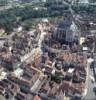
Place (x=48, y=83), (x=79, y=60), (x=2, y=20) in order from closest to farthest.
Answer: (x=48, y=83) < (x=79, y=60) < (x=2, y=20)

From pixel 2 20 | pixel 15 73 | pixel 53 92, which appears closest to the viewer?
pixel 53 92

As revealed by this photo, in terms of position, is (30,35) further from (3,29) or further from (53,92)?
(53,92)

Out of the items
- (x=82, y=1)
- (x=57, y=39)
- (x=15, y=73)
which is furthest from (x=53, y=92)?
(x=82, y=1)

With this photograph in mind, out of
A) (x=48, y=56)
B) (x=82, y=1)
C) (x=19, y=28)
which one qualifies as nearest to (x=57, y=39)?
(x=48, y=56)

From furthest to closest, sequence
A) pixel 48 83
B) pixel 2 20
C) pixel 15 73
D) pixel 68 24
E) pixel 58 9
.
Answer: pixel 58 9, pixel 2 20, pixel 68 24, pixel 15 73, pixel 48 83

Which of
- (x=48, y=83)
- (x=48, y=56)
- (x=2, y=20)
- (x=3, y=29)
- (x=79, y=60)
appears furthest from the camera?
(x=2, y=20)

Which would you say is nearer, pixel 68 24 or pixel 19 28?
pixel 68 24

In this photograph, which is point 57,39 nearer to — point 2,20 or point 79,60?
point 79,60

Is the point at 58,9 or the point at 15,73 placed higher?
the point at 15,73

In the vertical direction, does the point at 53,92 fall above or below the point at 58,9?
above
